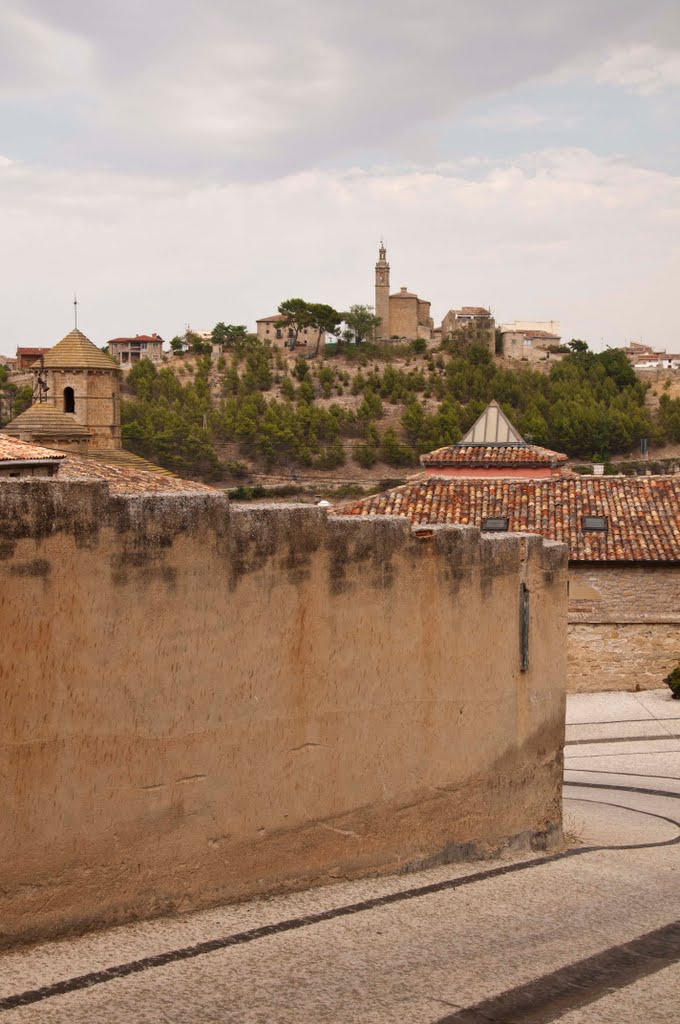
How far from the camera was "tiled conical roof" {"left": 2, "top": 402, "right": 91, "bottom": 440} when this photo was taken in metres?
37.8

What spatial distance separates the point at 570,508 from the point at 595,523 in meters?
0.80

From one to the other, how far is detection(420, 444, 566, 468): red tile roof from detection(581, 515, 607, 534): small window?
20.7ft

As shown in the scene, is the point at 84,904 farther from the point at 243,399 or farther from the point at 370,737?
the point at 243,399

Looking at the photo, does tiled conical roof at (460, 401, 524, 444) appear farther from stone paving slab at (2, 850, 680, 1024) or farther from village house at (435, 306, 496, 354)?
village house at (435, 306, 496, 354)

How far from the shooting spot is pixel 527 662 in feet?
26.7

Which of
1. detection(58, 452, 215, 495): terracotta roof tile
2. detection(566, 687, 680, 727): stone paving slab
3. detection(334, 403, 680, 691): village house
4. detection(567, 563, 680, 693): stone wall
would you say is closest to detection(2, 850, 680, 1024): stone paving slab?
detection(566, 687, 680, 727): stone paving slab

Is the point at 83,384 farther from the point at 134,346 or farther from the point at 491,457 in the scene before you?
the point at 134,346

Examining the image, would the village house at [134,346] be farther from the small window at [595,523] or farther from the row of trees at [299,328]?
the small window at [595,523]

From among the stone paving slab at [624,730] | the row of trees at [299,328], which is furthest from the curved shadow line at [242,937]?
the row of trees at [299,328]

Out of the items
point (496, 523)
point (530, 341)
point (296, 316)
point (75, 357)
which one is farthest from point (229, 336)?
point (496, 523)

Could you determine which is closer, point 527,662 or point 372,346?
point 527,662

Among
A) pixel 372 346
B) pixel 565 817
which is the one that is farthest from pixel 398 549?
pixel 372 346

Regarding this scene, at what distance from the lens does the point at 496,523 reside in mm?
23812

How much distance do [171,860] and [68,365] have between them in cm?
4440
